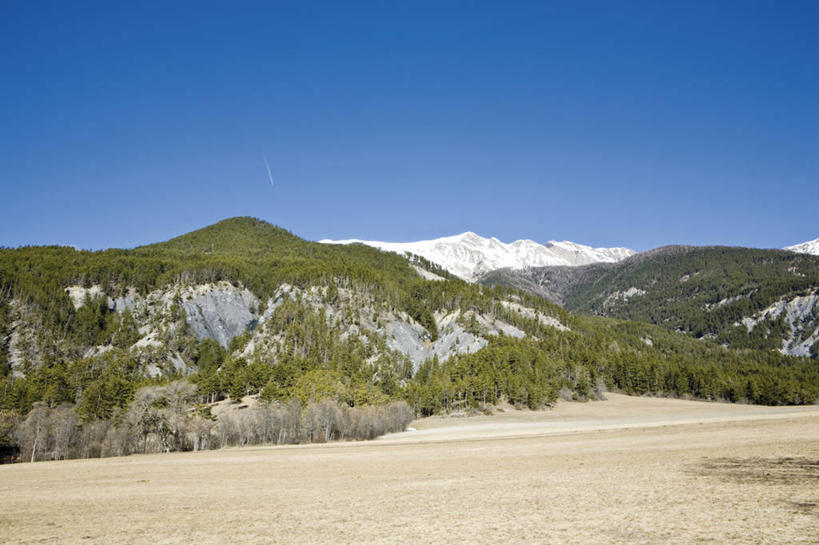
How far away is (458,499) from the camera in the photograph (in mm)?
23656

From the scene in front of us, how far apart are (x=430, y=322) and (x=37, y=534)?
174 meters

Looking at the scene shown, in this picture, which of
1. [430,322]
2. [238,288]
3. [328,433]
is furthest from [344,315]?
[328,433]

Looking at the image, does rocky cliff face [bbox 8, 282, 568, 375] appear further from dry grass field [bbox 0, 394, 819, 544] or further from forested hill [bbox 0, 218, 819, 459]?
dry grass field [bbox 0, 394, 819, 544]

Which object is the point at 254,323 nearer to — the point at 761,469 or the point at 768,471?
the point at 761,469

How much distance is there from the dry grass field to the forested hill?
31.1 m

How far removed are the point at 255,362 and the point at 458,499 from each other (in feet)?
371

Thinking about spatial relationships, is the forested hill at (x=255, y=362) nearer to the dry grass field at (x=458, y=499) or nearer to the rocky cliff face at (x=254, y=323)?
the rocky cliff face at (x=254, y=323)

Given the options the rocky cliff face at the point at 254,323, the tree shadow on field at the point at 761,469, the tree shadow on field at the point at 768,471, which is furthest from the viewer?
the rocky cliff face at the point at 254,323

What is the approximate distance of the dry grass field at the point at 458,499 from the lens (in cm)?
1680

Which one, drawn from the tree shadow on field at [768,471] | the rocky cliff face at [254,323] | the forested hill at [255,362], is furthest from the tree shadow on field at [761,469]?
the rocky cliff face at [254,323]

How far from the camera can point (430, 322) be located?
7510 inches

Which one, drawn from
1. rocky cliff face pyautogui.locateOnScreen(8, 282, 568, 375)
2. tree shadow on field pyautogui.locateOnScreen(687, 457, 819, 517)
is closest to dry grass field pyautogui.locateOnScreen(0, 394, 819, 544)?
tree shadow on field pyautogui.locateOnScreen(687, 457, 819, 517)

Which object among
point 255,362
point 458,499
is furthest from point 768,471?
point 255,362

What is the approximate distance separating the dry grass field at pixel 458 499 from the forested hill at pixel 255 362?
31119 millimetres
